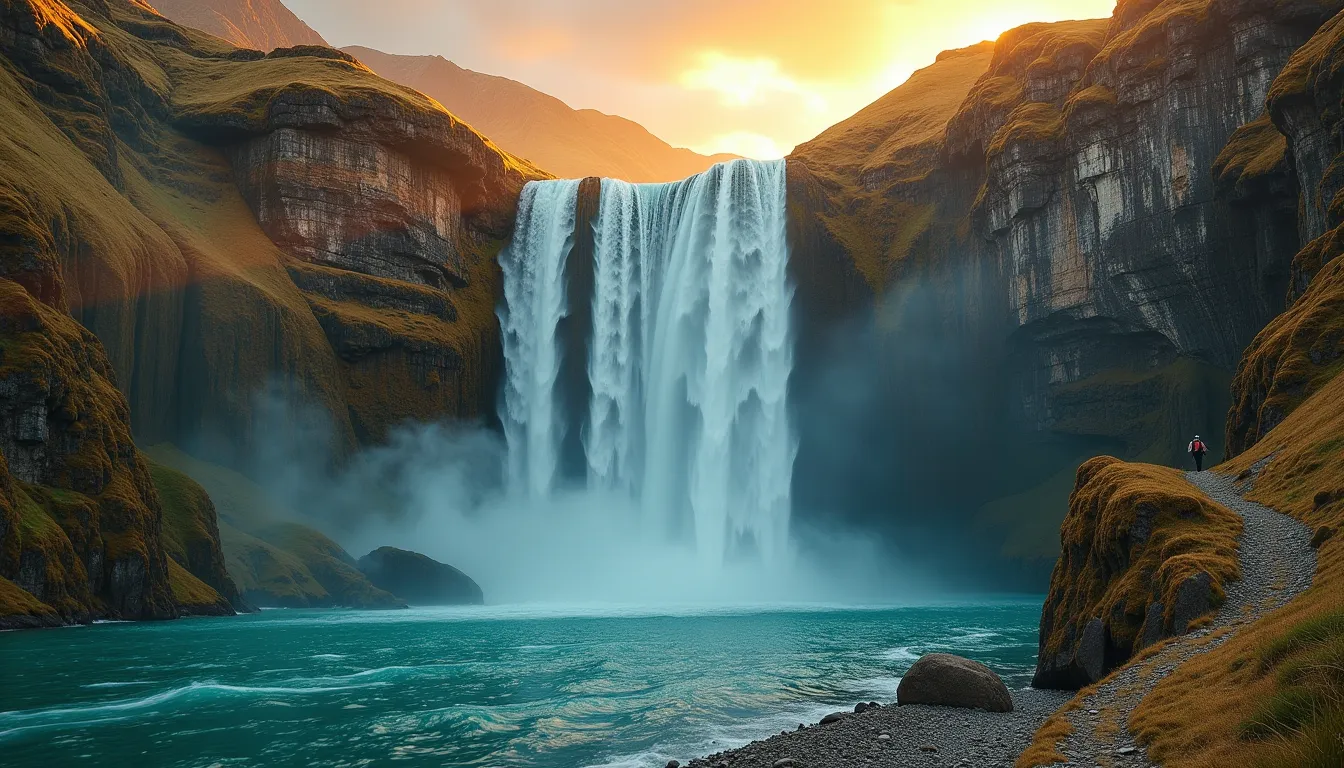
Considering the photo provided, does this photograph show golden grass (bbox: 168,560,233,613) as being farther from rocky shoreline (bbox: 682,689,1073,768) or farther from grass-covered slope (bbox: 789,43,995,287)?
grass-covered slope (bbox: 789,43,995,287)

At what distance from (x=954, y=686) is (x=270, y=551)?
60.8 meters

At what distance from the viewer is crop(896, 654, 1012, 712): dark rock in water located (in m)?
24.3

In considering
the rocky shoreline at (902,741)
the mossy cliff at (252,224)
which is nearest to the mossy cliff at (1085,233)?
the mossy cliff at (252,224)

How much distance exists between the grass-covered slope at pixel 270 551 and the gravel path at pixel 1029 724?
184 feet

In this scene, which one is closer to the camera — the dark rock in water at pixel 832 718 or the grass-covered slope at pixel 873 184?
the dark rock in water at pixel 832 718

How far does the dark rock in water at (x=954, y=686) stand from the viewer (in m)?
24.3

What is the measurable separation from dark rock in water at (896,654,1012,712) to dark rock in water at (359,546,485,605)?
192 feet

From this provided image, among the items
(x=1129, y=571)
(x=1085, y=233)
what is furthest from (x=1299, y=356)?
(x=1085, y=233)

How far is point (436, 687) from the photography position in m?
30.7

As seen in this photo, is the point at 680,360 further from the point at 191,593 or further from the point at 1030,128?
the point at 191,593

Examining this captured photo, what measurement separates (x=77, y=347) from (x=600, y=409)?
4772 centimetres

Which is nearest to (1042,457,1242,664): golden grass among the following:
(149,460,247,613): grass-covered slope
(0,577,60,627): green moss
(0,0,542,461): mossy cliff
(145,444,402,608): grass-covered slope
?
(0,577,60,627): green moss

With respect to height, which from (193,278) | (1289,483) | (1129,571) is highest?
(193,278)

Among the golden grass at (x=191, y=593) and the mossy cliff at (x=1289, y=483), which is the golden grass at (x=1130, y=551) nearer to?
the mossy cliff at (x=1289, y=483)
